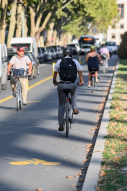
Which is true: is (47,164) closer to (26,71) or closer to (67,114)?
(67,114)

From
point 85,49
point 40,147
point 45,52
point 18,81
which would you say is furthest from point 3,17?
point 85,49

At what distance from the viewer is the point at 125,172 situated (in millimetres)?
5941

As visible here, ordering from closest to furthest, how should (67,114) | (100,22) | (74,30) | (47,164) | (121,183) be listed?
(121,183)
(47,164)
(67,114)
(74,30)
(100,22)

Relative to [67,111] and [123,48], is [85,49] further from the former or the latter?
[67,111]

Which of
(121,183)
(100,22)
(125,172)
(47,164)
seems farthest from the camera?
(100,22)

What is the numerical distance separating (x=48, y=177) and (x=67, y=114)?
8.98 feet

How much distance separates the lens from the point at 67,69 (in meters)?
8.52

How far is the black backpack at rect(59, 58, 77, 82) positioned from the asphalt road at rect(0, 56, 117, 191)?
114cm

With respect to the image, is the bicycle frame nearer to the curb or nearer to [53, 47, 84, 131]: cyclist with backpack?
[53, 47, 84, 131]: cyclist with backpack

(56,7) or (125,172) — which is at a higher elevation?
(56,7)

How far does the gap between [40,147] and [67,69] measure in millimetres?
1535

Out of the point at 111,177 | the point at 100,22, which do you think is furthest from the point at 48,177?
the point at 100,22

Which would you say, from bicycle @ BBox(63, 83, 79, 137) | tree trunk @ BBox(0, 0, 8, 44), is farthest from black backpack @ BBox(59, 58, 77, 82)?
tree trunk @ BBox(0, 0, 8, 44)

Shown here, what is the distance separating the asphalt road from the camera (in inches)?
232
